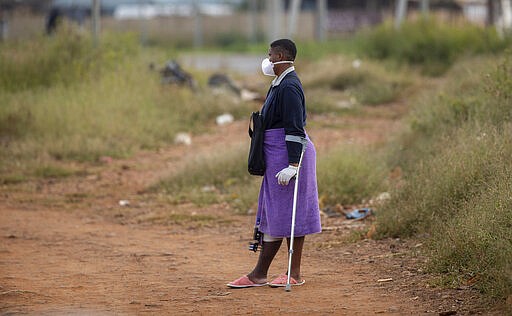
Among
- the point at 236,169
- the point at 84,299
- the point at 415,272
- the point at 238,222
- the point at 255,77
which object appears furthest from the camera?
the point at 255,77

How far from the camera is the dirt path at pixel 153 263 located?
6.00m

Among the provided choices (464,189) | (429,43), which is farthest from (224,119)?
(464,189)

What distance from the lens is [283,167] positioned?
641 cm

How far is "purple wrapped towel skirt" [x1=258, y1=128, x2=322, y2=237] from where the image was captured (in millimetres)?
6426

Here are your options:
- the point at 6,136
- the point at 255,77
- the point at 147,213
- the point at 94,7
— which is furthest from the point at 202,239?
the point at 255,77

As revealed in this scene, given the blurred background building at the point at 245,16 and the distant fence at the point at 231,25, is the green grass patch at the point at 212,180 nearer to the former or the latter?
the blurred background building at the point at 245,16

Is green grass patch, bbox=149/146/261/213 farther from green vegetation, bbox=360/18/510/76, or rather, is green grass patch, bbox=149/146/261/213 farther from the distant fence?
the distant fence

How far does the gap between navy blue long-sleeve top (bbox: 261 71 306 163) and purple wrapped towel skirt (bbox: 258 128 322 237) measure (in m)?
0.10

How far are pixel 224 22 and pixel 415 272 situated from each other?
115 ft

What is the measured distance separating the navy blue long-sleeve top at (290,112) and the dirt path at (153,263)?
102 centimetres

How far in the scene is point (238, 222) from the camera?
962 cm

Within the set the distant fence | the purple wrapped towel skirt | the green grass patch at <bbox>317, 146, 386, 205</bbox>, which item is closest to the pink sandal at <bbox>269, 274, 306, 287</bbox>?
the purple wrapped towel skirt

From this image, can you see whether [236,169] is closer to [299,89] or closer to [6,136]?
[6,136]

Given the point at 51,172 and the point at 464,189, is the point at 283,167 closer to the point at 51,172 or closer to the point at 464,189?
the point at 464,189
